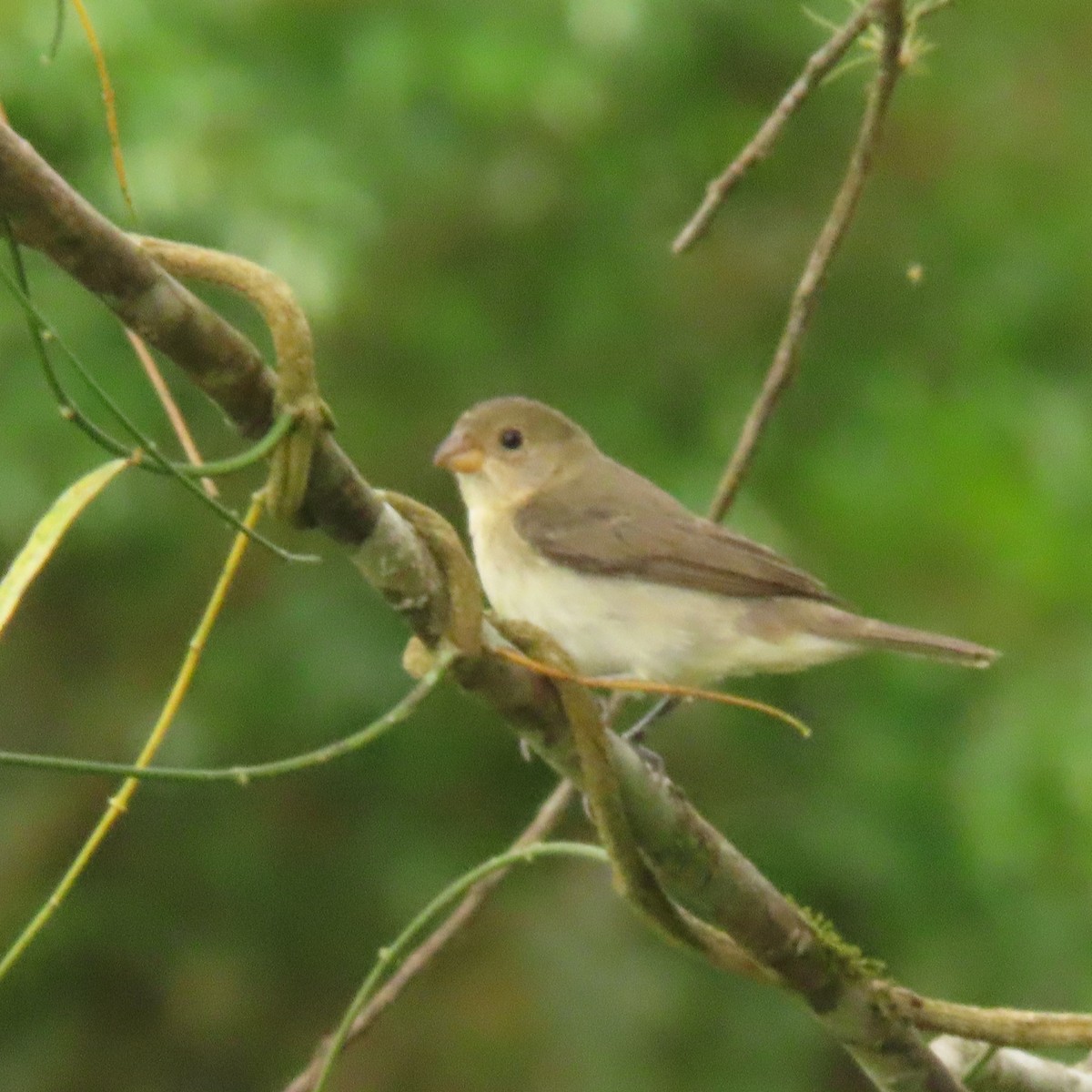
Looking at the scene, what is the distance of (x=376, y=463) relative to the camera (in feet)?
20.6

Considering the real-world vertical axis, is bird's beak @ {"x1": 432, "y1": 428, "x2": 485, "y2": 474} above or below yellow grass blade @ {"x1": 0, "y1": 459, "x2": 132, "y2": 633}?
below

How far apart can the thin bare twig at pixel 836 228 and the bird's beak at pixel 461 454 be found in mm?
1725

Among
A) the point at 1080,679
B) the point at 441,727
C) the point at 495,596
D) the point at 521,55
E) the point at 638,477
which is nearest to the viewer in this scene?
the point at 495,596

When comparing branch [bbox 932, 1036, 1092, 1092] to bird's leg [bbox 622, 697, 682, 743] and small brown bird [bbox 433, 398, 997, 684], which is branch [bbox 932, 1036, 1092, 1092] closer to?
bird's leg [bbox 622, 697, 682, 743]

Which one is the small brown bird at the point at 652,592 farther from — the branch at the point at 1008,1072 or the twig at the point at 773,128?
the twig at the point at 773,128

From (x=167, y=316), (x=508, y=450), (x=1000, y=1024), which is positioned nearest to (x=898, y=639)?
(x=508, y=450)

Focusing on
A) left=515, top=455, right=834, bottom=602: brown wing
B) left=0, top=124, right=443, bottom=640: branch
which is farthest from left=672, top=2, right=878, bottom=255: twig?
left=515, top=455, right=834, bottom=602: brown wing

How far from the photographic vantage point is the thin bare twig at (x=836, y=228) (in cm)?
276

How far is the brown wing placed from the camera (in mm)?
4188

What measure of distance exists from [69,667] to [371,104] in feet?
6.71

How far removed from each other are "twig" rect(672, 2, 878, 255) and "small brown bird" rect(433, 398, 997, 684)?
1348mm

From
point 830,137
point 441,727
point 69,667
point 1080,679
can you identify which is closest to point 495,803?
point 441,727

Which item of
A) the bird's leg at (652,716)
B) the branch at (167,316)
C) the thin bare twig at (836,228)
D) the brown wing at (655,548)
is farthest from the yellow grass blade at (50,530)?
the brown wing at (655,548)

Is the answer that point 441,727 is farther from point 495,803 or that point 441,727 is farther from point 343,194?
point 343,194
